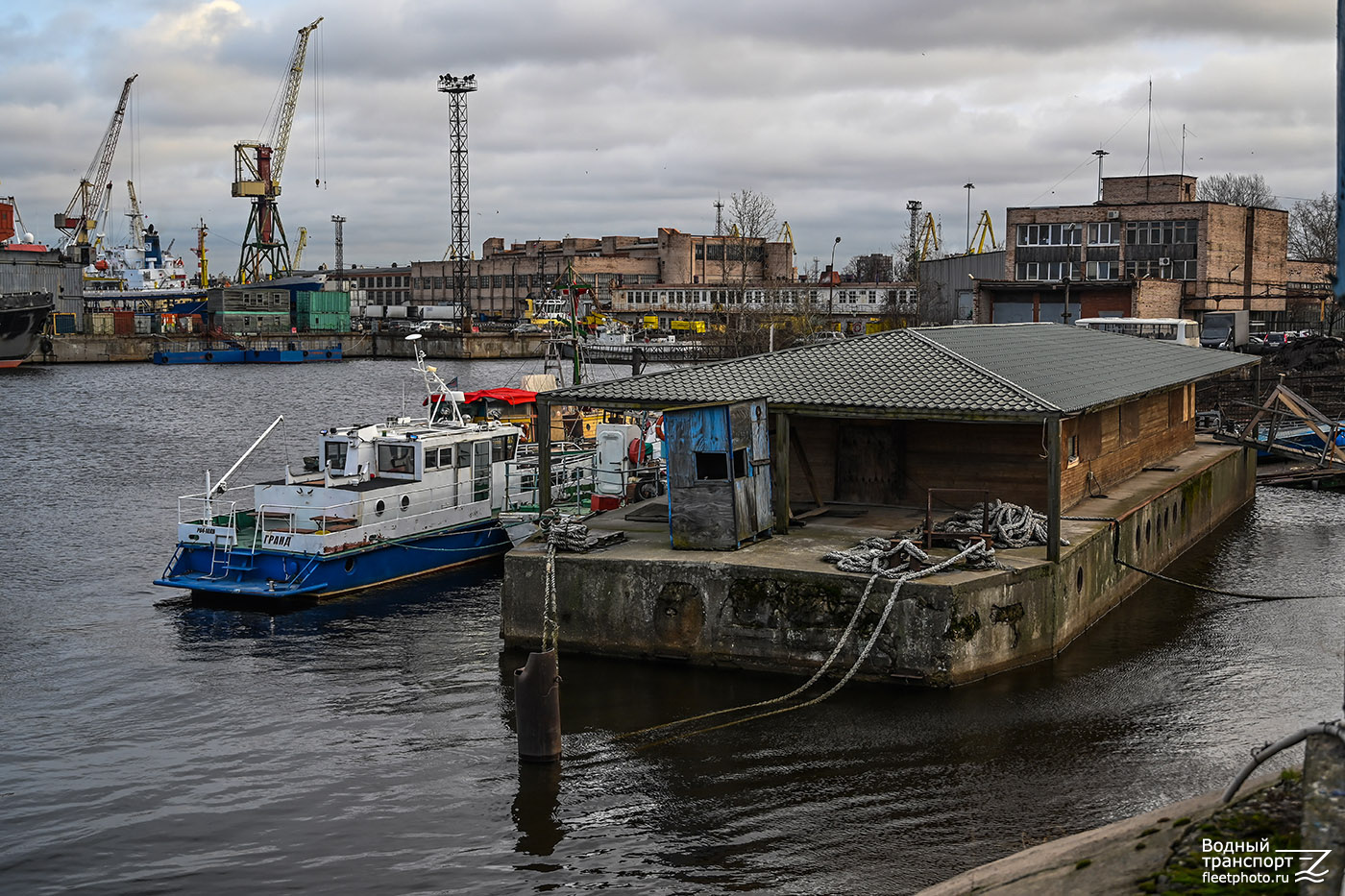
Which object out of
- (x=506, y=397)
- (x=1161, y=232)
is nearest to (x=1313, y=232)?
(x=1161, y=232)

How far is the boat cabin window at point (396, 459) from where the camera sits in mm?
27406

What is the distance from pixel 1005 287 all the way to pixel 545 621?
51049 mm

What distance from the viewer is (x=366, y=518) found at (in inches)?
1016

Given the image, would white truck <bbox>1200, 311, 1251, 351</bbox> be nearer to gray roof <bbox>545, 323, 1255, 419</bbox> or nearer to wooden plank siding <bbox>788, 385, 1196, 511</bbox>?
gray roof <bbox>545, 323, 1255, 419</bbox>

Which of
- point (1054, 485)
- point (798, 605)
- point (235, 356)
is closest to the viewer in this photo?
point (798, 605)

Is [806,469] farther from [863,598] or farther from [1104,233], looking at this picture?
[1104,233]

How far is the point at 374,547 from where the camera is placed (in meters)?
25.6

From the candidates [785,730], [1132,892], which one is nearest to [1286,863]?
[1132,892]

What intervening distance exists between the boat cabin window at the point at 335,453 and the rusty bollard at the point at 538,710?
12.2 m

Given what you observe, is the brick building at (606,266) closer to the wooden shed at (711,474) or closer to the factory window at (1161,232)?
the factory window at (1161,232)

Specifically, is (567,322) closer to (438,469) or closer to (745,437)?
(438,469)

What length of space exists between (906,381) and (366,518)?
36.1 feet

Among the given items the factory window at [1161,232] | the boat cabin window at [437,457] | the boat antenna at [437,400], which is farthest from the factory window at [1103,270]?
the boat cabin window at [437,457]

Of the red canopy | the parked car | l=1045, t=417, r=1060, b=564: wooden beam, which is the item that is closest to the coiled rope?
l=1045, t=417, r=1060, b=564: wooden beam
